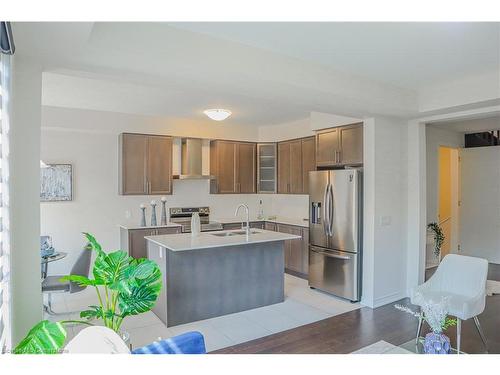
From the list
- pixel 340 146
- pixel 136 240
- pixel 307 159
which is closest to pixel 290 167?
pixel 307 159

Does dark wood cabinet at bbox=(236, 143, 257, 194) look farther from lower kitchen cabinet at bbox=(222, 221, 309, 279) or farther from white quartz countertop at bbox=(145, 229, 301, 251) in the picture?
white quartz countertop at bbox=(145, 229, 301, 251)

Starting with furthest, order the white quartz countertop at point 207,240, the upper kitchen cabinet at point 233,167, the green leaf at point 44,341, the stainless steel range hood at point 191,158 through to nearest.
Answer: the upper kitchen cabinet at point 233,167 < the stainless steel range hood at point 191,158 < the white quartz countertop at point 207,240 < the green leaf at point 44,341

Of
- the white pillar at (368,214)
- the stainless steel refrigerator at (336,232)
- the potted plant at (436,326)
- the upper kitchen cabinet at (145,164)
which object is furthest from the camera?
the upper kitchen cabinet at (145,164)

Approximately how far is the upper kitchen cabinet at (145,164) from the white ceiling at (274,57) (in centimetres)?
155

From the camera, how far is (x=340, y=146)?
4871 millimetres

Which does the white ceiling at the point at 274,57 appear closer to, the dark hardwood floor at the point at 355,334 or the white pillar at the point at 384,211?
the white pillar at the point at 384,211

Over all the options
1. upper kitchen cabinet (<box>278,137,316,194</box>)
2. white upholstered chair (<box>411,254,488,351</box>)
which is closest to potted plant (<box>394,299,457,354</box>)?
white upholstered chair (<box>411,254,488,351</box>)

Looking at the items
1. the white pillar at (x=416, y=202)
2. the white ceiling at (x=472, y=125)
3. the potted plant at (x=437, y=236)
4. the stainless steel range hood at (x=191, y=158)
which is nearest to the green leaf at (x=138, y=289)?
the white pillar at (x=416, y=202)

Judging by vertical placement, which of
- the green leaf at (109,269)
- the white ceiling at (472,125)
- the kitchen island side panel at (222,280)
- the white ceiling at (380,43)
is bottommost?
the kitchen island side panel at (222,280)

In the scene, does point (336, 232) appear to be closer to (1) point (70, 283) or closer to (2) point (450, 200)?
(1) point (70, 283)

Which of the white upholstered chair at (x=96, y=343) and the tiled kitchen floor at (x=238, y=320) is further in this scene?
the tiled kitchen floor at (x=238, y=320)

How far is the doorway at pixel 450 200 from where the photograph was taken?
23.6 ft

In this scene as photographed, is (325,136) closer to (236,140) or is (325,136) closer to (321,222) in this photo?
(321,222)

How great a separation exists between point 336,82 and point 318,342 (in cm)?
253
